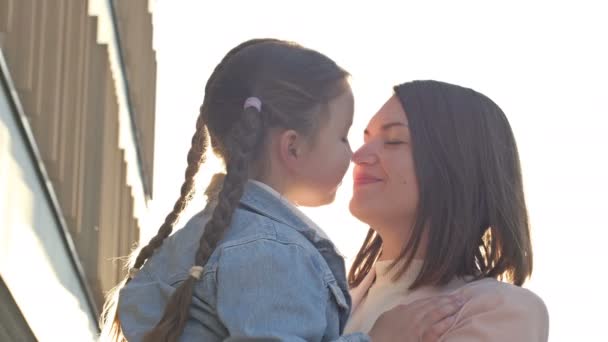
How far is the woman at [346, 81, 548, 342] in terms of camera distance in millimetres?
3969

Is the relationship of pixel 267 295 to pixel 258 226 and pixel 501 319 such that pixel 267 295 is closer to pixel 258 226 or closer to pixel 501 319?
pixel 258 226

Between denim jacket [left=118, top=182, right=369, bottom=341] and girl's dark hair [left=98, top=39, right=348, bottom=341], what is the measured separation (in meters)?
0.11

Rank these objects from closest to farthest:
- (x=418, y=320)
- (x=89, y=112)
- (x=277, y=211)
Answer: (x=277, y=211) < (x=418, y=320) < (x=89, y=112)

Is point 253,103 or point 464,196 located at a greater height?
point 253,103

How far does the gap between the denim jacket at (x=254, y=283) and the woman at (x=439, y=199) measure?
26.9 inches

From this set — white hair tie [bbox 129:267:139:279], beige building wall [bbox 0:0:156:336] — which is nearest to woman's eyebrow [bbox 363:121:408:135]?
white hair tie [bbox 129:267:139:279]

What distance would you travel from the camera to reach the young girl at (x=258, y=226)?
120 inches

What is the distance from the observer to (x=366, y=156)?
157 inches

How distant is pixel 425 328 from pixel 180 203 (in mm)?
660

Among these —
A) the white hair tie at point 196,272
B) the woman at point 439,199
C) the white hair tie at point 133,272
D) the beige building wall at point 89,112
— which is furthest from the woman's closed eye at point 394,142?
the beige building wall at point 89,112

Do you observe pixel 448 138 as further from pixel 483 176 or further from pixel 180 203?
pixel 180 203

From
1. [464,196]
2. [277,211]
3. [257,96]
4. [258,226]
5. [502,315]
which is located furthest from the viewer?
[464,196]

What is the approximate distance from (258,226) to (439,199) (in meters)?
0.94

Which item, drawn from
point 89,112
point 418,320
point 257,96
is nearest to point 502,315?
point 418,320
